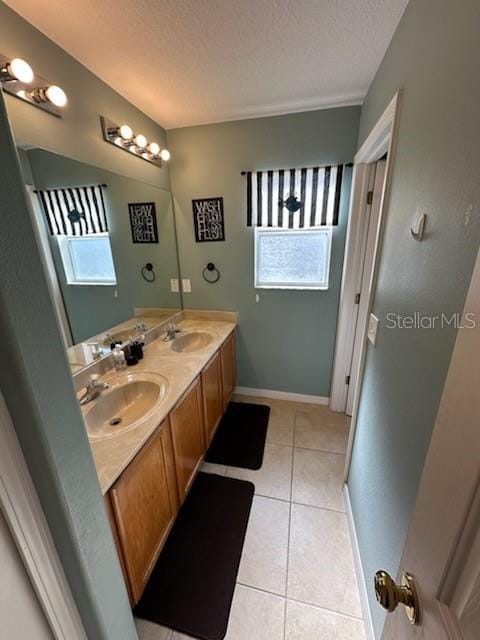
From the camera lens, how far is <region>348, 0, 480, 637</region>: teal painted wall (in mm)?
669

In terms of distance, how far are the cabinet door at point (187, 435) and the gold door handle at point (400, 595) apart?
1054mm

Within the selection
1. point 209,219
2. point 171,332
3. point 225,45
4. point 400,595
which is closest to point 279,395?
point 171,332

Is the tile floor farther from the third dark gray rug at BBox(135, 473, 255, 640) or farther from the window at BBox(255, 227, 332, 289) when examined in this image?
the window at BBox(255, 227, 332, 289)

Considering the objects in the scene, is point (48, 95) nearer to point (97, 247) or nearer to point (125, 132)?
point (125, 132)

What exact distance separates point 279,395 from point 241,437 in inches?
27.6

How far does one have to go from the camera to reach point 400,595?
20.1 inches

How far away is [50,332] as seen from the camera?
606mm

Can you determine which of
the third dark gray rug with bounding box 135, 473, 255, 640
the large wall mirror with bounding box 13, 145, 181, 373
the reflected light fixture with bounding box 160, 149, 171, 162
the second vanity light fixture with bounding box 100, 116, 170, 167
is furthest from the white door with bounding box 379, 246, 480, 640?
the reflected light fixture with bounding box 160, 149, 171, 162

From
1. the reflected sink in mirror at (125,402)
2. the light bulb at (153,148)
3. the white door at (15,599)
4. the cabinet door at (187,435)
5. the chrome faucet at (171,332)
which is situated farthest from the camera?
the chrome faucet at (171,332)

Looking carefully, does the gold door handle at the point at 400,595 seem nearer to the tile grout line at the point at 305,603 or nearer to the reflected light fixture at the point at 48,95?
the tile grout line at the point at 305,603

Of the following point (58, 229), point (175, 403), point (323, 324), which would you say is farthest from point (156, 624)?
point (323, 324)

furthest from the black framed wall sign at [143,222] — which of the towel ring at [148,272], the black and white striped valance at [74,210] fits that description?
the black and white striped valance at [74,210]

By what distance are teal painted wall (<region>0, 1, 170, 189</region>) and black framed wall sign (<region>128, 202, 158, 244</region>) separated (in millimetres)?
218

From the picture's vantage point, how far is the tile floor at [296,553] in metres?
1.17
